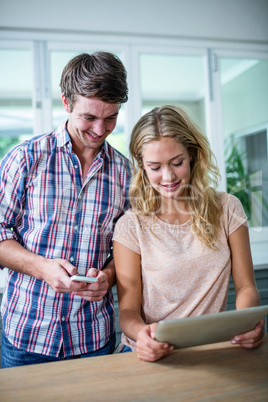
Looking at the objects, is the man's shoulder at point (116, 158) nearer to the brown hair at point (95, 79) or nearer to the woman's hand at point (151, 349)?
the brown hair at point (95, 79)

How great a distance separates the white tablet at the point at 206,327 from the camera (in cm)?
81

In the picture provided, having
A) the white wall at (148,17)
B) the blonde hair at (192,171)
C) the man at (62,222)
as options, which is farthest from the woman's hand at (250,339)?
the white wall at (148,17)

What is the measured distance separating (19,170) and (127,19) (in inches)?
64.3

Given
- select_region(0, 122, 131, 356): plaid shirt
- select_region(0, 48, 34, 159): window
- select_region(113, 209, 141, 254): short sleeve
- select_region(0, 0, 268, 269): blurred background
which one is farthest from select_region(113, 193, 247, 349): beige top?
select_region(0, 48, 34, 159): window

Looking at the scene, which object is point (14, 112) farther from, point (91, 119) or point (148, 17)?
point (91, 119)

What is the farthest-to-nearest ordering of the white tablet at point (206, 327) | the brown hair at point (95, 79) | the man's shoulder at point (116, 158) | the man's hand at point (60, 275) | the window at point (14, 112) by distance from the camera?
Result: the window at point (14, 112) → the man's shoulder at point (116, 158) → the brown hair at point (95, 79) → the man's hand at point (60, 275) → the white tablet at point (206, 327)

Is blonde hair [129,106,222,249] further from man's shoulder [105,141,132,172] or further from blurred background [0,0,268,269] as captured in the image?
blurred background [0,0,268,269]

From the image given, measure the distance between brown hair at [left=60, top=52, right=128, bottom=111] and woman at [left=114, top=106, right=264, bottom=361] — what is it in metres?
0.19

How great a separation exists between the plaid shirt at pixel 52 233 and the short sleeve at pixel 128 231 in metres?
0.08

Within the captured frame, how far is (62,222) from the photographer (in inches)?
53.4

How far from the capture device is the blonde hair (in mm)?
1344

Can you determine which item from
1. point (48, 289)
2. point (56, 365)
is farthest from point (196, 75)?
point (56, 365)

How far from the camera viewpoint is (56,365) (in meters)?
0.92

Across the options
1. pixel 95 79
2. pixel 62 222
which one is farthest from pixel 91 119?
pixel 62 222
